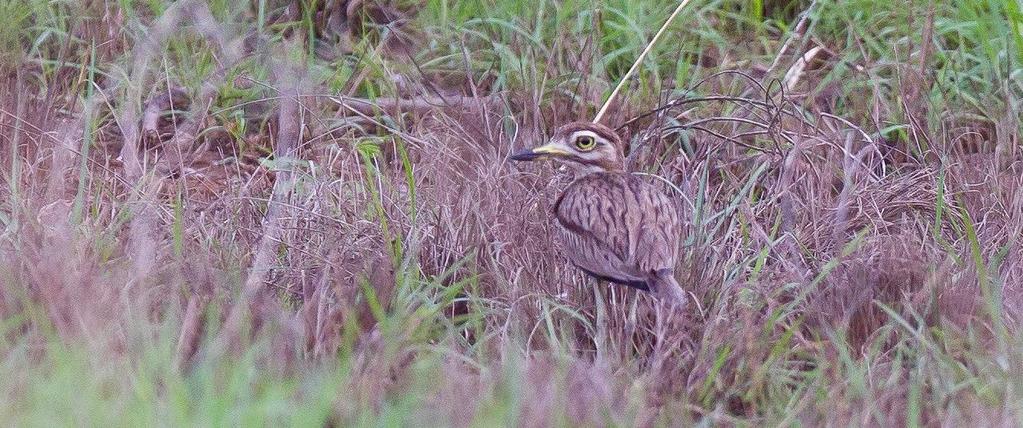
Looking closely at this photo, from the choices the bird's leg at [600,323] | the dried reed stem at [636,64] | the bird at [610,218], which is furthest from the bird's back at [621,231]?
the dried reed stem at [636,64]

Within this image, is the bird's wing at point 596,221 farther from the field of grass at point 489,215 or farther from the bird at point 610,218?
the field of grass at point 489,215

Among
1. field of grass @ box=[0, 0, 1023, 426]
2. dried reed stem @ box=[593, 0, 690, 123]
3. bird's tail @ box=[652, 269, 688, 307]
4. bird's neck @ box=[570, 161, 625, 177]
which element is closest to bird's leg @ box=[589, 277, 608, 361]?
field of grass @ box=[0, 0, 1023, 426]

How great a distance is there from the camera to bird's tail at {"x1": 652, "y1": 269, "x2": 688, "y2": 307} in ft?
14.5

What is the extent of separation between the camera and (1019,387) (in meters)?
3.78

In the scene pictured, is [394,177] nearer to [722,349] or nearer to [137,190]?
[137,190]

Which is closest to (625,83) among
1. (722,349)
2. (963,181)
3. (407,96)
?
(407,96)

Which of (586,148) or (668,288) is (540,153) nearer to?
(586,148)

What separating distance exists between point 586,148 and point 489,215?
390 mm

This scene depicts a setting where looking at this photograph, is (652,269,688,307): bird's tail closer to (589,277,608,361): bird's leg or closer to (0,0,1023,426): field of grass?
(0,0,1023,426): field of grass

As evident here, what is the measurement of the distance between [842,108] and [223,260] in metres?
2.81

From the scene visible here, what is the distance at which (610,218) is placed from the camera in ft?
15.5

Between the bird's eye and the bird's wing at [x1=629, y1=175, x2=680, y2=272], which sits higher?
the bird's eye

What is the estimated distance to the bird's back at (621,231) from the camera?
4512 mm

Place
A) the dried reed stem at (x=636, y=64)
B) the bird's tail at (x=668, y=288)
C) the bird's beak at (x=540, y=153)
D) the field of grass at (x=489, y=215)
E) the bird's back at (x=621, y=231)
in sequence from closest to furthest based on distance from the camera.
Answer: the field of grass at (x=489, y=215), the bird's tail at (x=668, y=288), the bird's back at (x=621, y=231), the bird's beak at (x=540, y=153), the dried reed stem at (x=636, y=64)
